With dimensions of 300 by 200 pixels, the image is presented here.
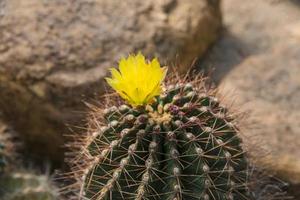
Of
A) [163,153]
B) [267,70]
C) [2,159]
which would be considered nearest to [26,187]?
[2,159]

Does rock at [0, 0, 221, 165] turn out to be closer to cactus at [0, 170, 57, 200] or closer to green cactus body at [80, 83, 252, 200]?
cactus at [0, 170, 57, 200]

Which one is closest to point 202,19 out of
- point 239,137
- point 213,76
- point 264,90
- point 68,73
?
point 213,76

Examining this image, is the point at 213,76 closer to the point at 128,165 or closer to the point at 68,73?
the point at 68,73

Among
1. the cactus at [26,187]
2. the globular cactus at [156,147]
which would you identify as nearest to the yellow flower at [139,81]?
the globular cactus at [156,147]

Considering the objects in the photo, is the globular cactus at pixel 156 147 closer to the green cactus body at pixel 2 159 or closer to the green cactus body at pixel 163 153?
the green cactus body at pixel 163 153

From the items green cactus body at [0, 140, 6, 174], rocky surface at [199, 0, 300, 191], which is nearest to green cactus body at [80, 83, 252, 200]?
rocky surface at [199, 0, 300, 191]

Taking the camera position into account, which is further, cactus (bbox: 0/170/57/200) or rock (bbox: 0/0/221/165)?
rock (bbox: 0/0/221/165)
